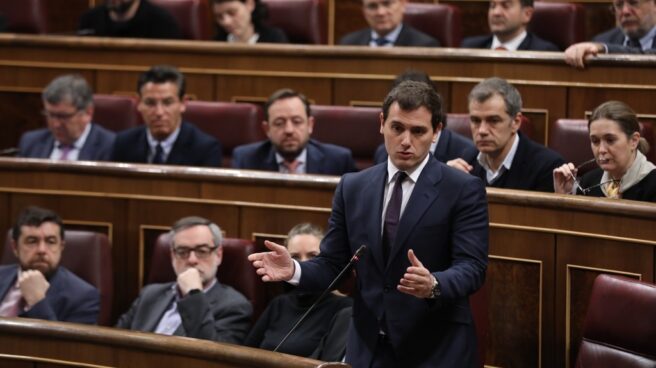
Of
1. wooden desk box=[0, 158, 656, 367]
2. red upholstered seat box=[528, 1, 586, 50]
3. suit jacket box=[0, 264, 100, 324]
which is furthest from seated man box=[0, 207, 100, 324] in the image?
red upholstered seat box=[528, 1, 586, 50]

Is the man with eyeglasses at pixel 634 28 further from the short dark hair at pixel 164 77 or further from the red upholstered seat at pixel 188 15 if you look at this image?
the red upholstered seat at pixel 188 15

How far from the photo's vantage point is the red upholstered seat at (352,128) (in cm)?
194

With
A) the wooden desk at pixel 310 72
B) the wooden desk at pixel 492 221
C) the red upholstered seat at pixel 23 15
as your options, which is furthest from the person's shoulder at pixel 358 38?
the red upholstered seat at pixel 23 15

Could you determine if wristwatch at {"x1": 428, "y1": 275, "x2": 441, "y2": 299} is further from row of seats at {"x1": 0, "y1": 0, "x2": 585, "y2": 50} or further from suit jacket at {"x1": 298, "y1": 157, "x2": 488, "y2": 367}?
row of seats at {"x1": 0, "y1": 0, "x2": 585, "y2": 50}

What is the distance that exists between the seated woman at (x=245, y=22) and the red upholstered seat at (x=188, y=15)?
0.16 metres

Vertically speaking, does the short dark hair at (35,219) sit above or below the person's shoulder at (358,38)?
below

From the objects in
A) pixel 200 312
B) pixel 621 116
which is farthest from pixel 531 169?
pixel 200 312

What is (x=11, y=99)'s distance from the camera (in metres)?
2.30

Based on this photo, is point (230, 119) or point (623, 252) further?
point (230, 119)

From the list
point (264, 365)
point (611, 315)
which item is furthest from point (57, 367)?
point (611, 315)

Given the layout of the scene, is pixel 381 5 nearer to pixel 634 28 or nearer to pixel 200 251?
pixel 634 28

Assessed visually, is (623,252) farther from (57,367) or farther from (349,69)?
(349,69)

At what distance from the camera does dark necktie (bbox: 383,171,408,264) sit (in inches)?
43.5

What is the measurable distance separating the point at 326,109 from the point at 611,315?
0.82 m
